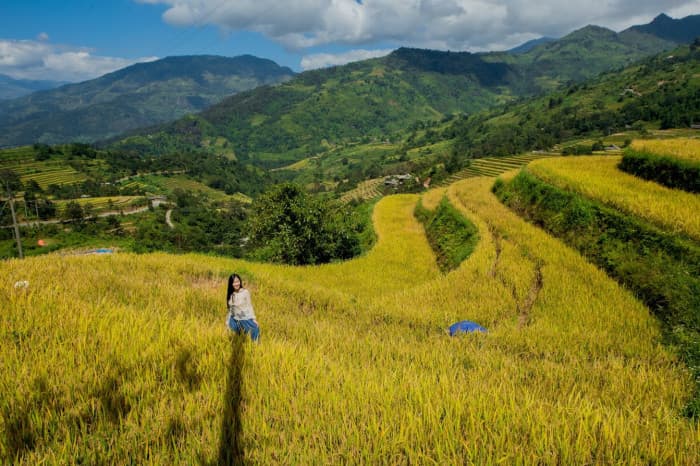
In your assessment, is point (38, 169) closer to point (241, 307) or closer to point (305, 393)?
point (241, 307)

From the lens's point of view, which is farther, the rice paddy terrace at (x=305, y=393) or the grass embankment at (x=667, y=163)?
the grass embankment at (x=667, y=163)

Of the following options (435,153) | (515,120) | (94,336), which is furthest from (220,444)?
(515,120)

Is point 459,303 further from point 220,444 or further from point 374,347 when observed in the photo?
point 220,444

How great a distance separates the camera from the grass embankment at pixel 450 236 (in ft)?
52.0

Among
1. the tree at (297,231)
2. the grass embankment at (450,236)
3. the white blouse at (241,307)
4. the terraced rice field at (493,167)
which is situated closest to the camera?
the white blouse at (241,307)

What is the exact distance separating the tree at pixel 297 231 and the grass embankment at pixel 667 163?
16.9m

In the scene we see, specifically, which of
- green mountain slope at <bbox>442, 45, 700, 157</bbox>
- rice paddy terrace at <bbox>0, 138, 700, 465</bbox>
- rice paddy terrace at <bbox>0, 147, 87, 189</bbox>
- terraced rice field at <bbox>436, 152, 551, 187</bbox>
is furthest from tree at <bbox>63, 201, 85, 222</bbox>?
green mountain slope at <bbox>442, 45, 700, 157</bbox>

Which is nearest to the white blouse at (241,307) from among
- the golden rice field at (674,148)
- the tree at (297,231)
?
the golden rice field at (674,148)

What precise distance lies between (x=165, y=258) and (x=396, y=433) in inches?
497

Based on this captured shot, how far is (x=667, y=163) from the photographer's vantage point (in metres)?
13.3

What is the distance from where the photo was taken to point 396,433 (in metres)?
2.65

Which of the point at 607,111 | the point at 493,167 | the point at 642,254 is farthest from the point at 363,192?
the point at 642,254

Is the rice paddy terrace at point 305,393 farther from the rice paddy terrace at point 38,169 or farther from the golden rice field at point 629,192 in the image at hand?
the rice paddy terrace at point 38,169

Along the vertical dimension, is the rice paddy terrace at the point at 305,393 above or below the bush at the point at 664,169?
below
